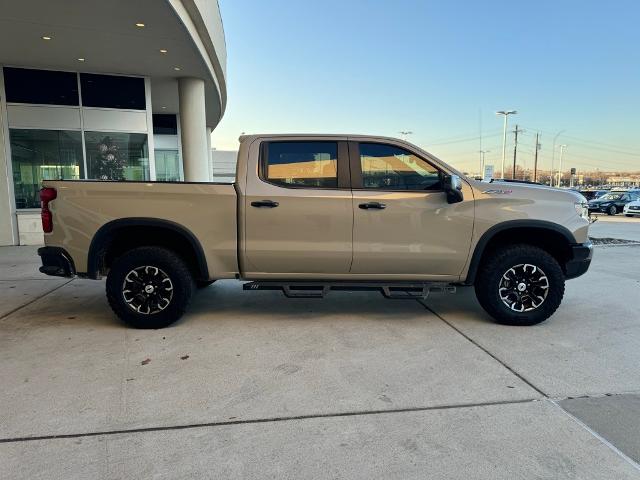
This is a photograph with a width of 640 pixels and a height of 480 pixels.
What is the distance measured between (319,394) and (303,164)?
8.13 ft

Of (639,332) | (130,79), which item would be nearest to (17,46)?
(130,79)

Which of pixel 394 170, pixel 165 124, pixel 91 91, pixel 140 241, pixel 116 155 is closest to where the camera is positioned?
pixel 394 170

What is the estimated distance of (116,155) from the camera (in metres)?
12.3

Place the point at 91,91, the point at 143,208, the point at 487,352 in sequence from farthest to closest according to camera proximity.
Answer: the point at 91,91 → the point at 143,208 → the point at 487,352

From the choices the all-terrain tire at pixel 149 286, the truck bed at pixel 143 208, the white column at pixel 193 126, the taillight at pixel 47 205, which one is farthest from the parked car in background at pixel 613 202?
the taillight at pixel 47 205

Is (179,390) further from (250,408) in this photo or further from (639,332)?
(639,332)

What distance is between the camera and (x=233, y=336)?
4.58m

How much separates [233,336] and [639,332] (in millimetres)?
4299

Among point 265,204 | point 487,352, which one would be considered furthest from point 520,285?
point 265,204

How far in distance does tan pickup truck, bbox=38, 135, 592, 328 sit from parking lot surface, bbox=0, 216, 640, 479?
0.46 m

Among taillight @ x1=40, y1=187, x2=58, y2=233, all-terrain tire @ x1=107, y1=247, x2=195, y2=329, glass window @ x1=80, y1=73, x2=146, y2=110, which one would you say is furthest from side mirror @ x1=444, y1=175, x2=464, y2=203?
glass window @ x1=80, y1=73, x2=146, y2=110

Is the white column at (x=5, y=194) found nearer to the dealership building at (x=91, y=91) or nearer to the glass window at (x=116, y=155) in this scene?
the dealership building at (x=91, y=91)

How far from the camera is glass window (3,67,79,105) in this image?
10875 mm

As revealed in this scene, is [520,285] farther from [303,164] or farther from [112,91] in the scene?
[112,91]
